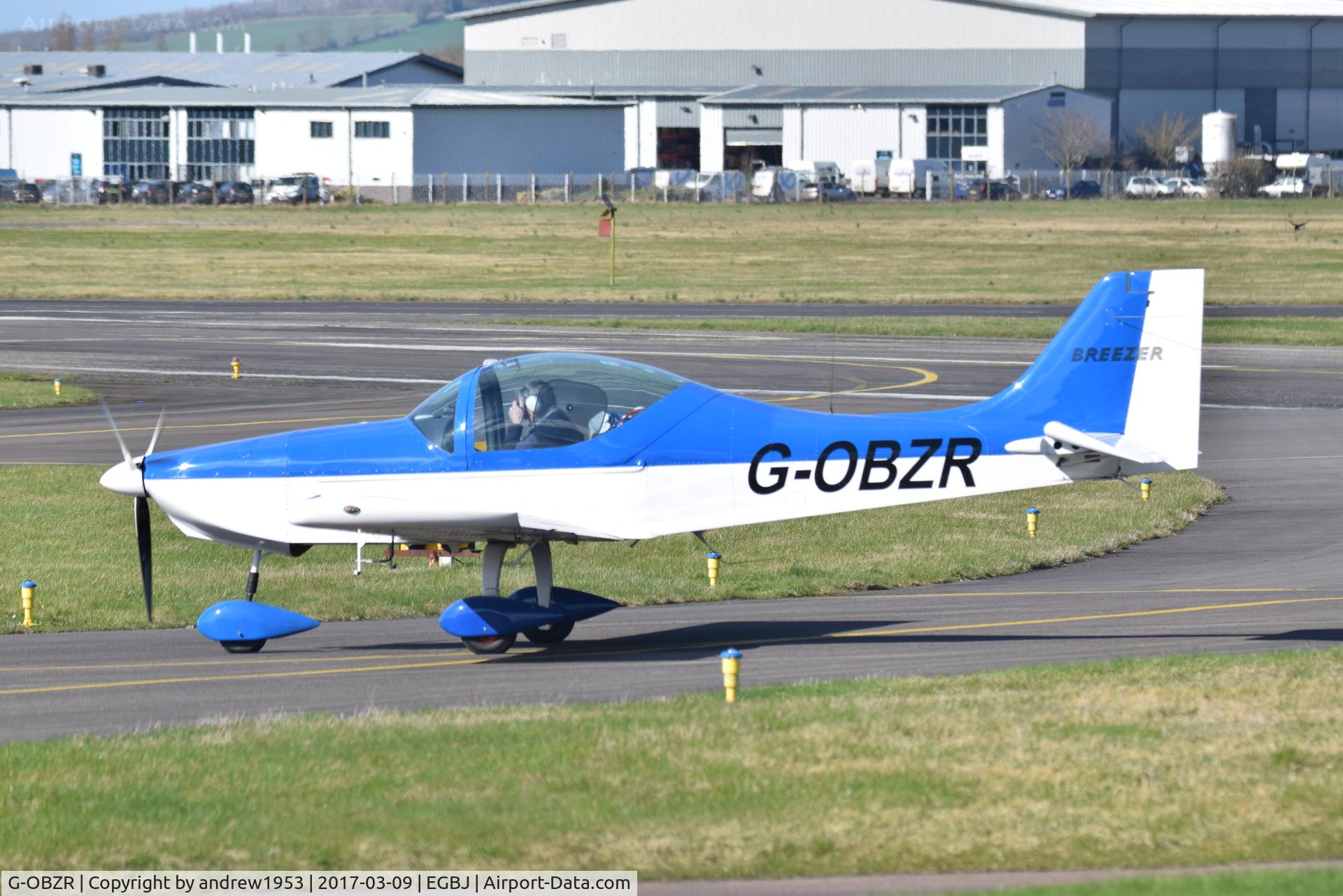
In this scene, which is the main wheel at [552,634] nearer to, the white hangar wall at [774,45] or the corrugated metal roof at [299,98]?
the corrugated metal roof at [299,98]

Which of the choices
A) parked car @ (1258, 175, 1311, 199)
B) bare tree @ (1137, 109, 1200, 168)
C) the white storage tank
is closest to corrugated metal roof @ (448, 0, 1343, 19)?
bare tree @ (1137, 109, 1200, 168)

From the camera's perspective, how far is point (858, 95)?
116 metres

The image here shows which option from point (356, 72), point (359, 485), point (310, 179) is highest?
point (356, 72)

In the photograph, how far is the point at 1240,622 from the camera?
15.8 metres

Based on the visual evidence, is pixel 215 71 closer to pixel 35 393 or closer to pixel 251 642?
pixel 35 393

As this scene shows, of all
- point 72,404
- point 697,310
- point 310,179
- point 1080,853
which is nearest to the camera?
point 1080,853

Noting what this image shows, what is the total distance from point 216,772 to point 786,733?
3513mm

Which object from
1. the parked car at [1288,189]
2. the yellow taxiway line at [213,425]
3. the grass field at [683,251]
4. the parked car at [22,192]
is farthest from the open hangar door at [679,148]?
the yellow taxiway line at [213,425]

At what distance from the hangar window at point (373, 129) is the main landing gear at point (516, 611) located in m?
96.4

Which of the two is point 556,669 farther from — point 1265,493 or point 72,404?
point 72,404

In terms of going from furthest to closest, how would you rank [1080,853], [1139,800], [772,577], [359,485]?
[772,577], [359,485], [1139,800], [1080,853]

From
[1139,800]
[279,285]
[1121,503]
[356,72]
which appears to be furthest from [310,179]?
[1139,800]

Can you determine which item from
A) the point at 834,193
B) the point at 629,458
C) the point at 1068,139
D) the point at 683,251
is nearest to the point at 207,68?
the point at 834,193

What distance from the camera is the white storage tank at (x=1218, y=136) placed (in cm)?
11069
